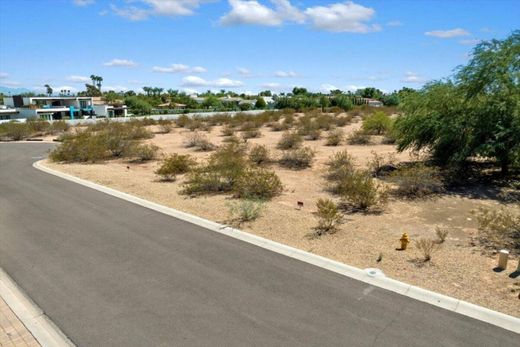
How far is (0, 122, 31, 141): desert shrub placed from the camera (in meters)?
37.2

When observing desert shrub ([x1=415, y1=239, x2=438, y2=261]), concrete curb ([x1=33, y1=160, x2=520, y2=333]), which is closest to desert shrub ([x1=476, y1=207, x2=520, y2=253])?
desert shrub ([x1=415, y1=239, x2=438, y2=261])

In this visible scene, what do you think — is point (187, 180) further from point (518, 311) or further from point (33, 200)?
point (518, 311)

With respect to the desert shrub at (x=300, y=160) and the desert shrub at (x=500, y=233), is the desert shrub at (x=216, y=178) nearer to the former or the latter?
the desert shrub at (x=300, y=160)

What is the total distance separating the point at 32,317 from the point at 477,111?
46.9 ft

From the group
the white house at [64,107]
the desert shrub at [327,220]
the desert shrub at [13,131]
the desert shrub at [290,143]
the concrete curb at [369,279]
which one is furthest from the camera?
the white house at [64,107]

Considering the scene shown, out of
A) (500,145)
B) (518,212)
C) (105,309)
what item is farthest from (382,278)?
(500,145)

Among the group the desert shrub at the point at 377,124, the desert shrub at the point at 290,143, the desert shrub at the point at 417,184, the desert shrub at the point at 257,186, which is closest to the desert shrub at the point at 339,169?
the desert shrub at the point at 417,184

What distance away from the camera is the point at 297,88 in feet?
556

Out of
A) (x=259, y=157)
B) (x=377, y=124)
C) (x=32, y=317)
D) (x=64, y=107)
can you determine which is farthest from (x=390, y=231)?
(x=64, y=107)

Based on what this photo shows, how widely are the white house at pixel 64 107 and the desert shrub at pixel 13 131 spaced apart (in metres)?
47.3

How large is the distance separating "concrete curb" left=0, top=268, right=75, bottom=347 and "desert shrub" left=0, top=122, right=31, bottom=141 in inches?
1423

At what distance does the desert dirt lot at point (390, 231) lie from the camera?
6.53m

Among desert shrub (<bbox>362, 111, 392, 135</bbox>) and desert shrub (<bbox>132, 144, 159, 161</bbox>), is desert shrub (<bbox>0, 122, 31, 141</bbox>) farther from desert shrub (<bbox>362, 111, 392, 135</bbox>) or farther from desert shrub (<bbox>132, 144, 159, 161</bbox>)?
desert shrub (<bbox>362, 111, 392, 135</bbox>)

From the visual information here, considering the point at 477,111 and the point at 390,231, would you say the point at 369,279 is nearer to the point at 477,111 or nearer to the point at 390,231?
the point at 390,231
